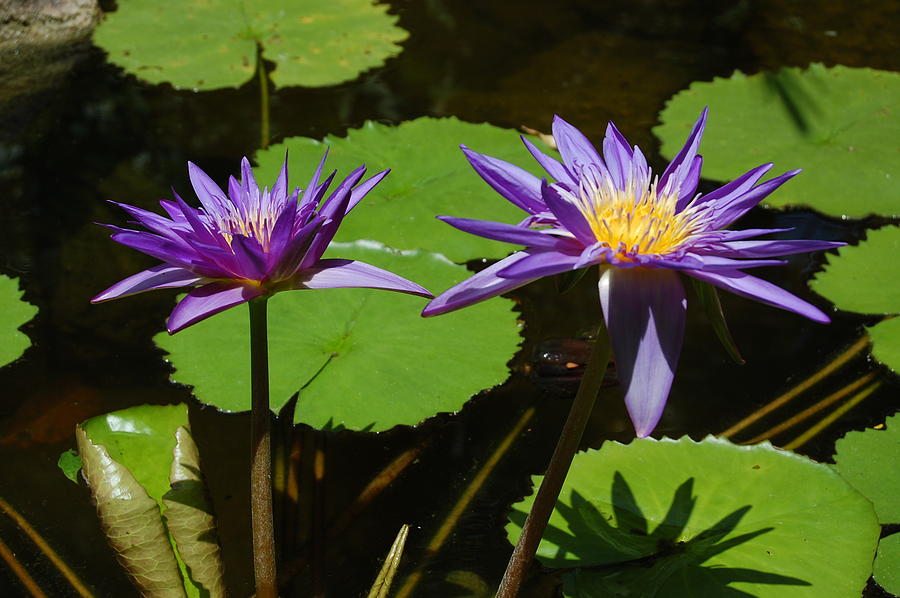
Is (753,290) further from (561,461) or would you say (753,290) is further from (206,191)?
(206,191)

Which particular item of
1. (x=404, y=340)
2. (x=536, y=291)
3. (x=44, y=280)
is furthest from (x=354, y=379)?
(x=44, y=280)

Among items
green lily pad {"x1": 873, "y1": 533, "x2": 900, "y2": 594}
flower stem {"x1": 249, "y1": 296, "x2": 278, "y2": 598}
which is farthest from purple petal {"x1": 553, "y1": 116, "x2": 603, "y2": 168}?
green lily pad {"x1": 873, "y1": 533, "x2": 900, "y2": 594}

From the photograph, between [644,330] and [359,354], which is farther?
[359,354]

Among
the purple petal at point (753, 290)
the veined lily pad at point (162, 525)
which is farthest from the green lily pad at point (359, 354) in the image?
the purple petal at point (753, 290)

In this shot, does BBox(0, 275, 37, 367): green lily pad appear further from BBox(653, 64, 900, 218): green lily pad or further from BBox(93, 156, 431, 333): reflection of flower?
BBox(653, 64, 900, 218): green lily pad

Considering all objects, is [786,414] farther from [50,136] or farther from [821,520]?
[50,136]

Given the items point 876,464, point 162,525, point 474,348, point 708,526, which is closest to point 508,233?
point 708,526
